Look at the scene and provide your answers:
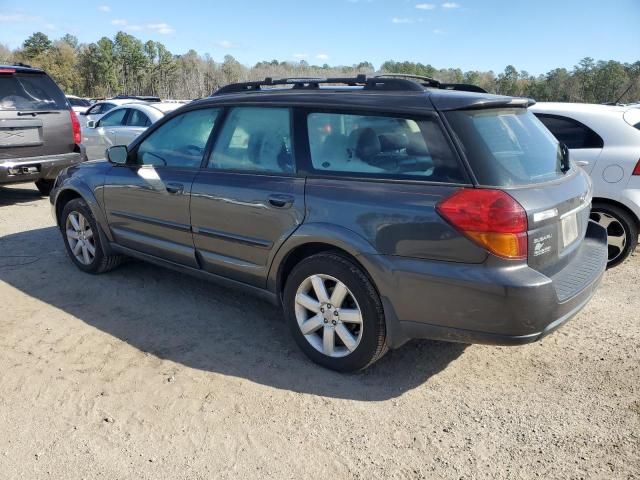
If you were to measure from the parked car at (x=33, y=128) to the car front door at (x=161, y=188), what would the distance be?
12.7ft

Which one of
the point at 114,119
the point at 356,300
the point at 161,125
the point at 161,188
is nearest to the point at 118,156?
the point at 161,125

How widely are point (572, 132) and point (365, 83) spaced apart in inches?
115

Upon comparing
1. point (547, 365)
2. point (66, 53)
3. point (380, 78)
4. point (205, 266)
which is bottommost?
point (547, 365)

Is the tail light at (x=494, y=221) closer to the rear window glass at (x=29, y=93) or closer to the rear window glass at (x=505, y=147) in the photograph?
the rear window glass at (x=505, y=147)

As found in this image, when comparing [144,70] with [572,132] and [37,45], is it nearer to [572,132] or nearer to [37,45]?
[37,45]

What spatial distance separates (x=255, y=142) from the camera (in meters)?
3.60

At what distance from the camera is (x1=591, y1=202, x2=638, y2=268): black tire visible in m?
4.93

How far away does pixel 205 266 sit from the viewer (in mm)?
3936

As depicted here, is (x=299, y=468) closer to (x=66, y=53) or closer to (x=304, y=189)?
(x=304, y=189)

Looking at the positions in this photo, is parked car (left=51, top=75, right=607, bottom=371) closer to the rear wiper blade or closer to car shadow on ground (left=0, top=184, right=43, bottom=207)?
the rear wiper blade

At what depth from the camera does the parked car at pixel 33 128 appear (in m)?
7.39

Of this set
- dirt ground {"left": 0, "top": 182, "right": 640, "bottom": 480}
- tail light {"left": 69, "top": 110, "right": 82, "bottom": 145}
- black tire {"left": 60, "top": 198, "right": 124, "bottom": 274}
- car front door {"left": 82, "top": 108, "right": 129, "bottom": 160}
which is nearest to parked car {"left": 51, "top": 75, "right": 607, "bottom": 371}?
dirt ground {"left": 0, "top": 182, "right": 640, "bottom": 480}

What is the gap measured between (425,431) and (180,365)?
5.18 feet

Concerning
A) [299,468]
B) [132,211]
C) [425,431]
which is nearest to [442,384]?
[425,431]
